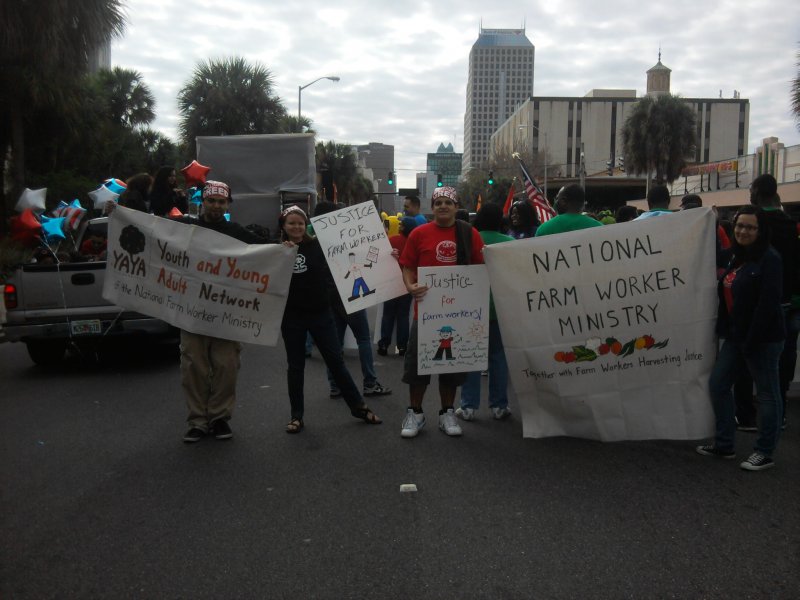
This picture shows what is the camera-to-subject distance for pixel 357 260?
20.4 ft

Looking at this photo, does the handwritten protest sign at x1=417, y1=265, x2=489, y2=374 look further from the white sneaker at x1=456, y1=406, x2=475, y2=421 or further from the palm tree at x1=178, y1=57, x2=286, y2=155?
the palm tree at x1=178, y1=57, x2=286, y2=155

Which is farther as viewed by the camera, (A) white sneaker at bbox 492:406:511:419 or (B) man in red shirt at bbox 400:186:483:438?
(A) white sneaker at bbox 492:406:511:419

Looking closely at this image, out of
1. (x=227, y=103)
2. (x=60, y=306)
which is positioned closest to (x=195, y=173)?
(x=60, y=306)

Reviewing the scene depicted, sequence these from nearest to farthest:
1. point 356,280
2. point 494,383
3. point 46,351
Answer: point 356,280 → point 494,383 → point 46,351

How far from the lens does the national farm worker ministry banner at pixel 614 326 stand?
5355mm

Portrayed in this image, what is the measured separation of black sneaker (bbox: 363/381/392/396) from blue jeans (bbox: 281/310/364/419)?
46.5 inches

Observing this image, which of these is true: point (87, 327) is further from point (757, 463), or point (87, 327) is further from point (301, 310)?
point (757, 463)

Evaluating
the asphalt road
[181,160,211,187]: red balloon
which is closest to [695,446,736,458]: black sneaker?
the asphalt road

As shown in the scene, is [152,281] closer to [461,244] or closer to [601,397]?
[461,244]

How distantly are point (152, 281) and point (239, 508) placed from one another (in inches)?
100.0

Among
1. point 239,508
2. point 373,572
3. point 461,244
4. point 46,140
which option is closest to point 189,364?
point 239,508

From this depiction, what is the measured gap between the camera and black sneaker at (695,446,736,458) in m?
5.31

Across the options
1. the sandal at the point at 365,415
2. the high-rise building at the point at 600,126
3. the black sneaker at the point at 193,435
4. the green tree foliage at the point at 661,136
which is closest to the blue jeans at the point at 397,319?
the sandal at the point at 365,415

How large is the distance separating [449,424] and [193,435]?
6.63 feet
